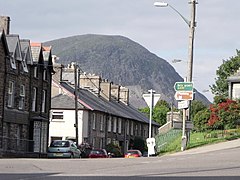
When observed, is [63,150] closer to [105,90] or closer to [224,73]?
[105,90]

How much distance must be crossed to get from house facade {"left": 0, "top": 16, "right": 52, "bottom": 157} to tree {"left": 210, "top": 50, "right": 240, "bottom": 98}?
33.9 metres

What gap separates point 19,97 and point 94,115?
1910 cm

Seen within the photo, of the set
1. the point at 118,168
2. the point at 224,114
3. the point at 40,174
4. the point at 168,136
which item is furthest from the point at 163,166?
the point at 168,136

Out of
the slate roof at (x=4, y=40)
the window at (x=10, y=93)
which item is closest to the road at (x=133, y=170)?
the slate roof at (x=4, y=40)

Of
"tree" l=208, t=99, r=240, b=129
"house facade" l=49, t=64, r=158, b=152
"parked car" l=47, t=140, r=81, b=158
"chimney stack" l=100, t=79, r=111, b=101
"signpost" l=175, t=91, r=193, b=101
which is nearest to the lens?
"signpost" l=175, t=91, r=193, b=101

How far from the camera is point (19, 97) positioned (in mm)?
51812

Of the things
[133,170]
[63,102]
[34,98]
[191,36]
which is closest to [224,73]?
[63,102]

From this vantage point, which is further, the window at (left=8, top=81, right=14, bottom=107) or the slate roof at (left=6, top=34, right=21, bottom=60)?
the slate roof at (left=6, top=34, right=21, bottom=60)

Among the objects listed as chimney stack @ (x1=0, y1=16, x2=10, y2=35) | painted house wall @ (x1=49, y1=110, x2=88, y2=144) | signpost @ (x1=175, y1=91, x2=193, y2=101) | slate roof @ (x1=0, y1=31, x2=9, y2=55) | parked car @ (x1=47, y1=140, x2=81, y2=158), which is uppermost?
chimney stack @ (x1=0, y1=16, x2=10, y2=35)

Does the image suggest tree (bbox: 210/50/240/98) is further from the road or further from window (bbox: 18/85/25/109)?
the road

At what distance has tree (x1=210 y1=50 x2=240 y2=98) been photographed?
85.6 metres

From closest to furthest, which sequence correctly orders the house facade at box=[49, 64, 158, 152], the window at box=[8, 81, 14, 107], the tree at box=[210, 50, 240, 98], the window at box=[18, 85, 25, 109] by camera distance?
1. the window at box=[8, 81, 14, 107]
2. the window at box=[18, 85, 25, 109]
3. the house facade at box=[49, 64, 158, 152]
4. the tree at box=[210, 50, 240, 98]

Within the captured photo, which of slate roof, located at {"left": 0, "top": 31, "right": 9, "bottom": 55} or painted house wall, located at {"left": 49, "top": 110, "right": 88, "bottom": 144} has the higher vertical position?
slate roof, located at {"left": 0, "top": 31, "right": 9, "bottom": 55}

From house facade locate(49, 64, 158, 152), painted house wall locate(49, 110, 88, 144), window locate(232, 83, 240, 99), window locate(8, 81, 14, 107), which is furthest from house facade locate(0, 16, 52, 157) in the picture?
window locate(232, 83, 240, 99)
